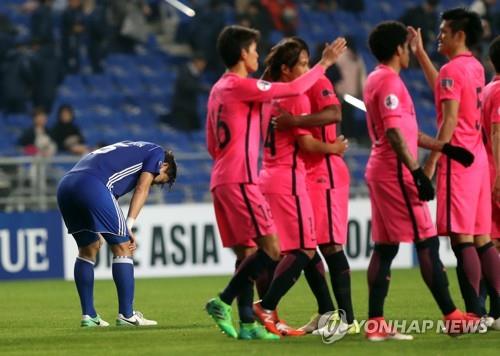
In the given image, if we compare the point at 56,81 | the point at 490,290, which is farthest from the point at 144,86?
the point at 490,290

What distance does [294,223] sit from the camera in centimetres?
871

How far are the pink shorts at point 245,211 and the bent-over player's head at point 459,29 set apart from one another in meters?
1.68

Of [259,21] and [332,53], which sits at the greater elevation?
[259,21]

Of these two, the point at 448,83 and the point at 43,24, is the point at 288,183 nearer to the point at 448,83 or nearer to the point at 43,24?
the point at 448,83

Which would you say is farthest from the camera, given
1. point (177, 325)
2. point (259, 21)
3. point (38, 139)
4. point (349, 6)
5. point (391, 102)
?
point (349, 6)

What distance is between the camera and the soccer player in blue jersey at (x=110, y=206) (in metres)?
10.2

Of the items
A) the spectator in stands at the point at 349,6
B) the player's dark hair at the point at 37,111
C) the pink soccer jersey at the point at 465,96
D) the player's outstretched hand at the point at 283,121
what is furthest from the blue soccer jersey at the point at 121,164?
the spectator in stands at the point at 349,6

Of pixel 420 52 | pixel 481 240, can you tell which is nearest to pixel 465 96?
pixel 420 52

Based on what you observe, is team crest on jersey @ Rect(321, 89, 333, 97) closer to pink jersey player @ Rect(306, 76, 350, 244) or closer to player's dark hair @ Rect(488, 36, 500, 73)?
pink jersey player @ Rect(306, 76, 350, 244)

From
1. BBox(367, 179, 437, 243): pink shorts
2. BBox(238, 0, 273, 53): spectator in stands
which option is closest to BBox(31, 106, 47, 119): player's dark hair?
BBox(238, 0, 273, 53): spectator in stands

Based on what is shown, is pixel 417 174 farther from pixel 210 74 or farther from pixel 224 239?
pixel 210 74

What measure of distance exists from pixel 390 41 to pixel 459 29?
0.79 metres

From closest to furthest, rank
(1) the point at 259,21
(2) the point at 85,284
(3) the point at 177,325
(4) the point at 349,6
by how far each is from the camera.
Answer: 1. (3) the point at 177,325
2. (2) the point at 85,284
3. (1) the point at 259,21
4. (4) the point at 349,6

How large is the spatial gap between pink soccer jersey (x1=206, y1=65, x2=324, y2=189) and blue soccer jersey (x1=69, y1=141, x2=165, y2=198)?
83.4 inches
